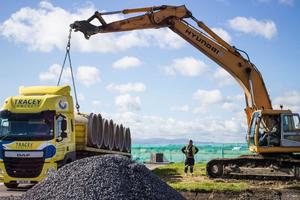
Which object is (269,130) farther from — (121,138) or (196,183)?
(121,138)

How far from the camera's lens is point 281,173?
20.8 m

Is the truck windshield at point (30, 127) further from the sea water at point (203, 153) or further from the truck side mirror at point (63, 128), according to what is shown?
the sea water at point (203, 153)

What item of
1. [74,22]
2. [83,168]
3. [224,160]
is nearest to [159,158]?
[224,160]

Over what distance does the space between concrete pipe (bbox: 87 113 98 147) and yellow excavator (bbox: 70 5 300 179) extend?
3.55m

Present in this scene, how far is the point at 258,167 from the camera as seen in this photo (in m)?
21.2

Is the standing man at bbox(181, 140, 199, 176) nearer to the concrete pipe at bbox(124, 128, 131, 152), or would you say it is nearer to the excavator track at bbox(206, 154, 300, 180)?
the excavator track at bbox(206, 154, 300, 180)

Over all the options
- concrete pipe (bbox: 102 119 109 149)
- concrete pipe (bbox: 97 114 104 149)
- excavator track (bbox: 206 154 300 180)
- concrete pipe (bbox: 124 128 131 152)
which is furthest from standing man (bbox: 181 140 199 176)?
concrete pipe (bbox: 97 114 104 149)

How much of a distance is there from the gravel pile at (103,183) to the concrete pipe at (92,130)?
25.6 ft

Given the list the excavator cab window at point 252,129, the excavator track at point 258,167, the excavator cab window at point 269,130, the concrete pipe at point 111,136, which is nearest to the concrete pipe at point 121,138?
the concrete pipe at point 111,136

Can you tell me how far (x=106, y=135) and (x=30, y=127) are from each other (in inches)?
195

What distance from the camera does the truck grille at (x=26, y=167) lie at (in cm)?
1697

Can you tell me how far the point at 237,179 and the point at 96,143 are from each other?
6.10m

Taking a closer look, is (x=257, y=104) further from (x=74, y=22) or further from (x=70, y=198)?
(x=70, y=198)

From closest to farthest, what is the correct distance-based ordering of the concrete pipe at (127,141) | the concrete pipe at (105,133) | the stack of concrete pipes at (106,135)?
the stack of concrete pipes at (106,135), the concrete pipe at (105,133), the concrete pipe at (127,141)
